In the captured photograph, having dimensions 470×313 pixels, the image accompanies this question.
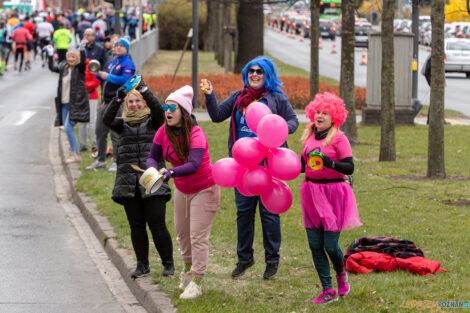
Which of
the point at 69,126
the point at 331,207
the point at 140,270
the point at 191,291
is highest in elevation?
the point at 331,207

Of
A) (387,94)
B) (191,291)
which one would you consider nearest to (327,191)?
(191,291)

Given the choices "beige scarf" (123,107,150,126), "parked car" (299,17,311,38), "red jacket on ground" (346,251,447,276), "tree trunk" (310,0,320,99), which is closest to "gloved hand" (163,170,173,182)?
"beige scarf" (123,107,150,126)

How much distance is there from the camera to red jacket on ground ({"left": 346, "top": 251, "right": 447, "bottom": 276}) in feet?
24.9

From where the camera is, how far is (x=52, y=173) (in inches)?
592

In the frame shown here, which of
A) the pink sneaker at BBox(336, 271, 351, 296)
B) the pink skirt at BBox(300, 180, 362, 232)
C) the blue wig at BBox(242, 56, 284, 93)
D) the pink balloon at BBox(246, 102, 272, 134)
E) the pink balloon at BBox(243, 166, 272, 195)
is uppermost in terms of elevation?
the blue wig at BBox(242, 56, 284, 93)

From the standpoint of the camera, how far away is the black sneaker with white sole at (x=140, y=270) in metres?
8.00

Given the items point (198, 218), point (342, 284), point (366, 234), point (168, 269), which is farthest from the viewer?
point (366, 234)

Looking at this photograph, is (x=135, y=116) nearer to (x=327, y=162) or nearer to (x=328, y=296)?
(x=327, y=162)

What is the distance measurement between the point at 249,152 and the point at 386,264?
5.92 ft

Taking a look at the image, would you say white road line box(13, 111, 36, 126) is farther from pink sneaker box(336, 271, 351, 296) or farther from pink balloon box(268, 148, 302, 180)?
pink sneaker box(336, 271, 351, 296)

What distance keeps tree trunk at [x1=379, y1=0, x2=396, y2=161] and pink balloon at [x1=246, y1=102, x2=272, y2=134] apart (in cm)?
795

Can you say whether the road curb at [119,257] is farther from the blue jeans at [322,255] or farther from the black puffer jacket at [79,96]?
the blue jeans at [322,255]

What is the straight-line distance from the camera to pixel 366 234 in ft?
30.0

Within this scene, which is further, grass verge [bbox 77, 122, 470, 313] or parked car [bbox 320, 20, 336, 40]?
parked car [bbox 320, 20, 336, 40]
